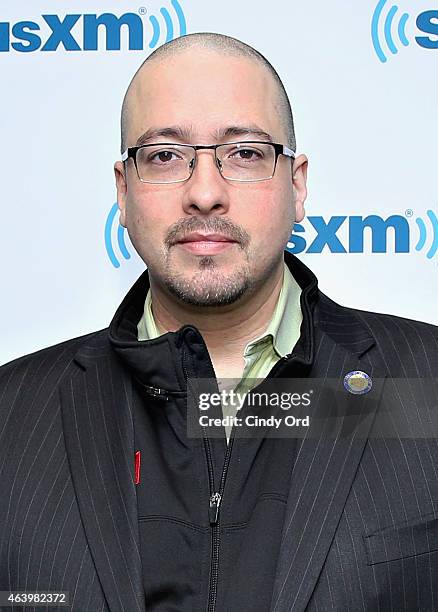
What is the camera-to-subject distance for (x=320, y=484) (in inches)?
53.0

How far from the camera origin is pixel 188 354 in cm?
145

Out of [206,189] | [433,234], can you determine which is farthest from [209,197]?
[433,234]

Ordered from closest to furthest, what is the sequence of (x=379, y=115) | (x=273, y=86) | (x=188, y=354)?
(x=188, y=354) < (x=273, y=86) < (x=379, y=115)

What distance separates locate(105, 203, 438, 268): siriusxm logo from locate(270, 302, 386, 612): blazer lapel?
1.44ft

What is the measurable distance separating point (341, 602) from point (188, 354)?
0.40 m

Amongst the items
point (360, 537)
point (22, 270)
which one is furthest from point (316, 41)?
point (360, 537)

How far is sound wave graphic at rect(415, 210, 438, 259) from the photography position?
1.85 meters

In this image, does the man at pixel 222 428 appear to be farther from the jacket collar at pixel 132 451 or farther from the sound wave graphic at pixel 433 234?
the sound wave graphic at pixel 433 234

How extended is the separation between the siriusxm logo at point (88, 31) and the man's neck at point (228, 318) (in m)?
0.58

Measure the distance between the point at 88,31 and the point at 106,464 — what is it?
907 millimetres

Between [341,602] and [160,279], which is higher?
[160,279]

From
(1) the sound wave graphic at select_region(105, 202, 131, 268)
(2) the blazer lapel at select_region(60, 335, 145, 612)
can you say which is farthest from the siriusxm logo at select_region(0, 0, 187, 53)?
(2) the blazer lapel at select_region(60, 335, 145, 612)

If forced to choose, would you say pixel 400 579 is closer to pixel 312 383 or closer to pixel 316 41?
pixel 312 383

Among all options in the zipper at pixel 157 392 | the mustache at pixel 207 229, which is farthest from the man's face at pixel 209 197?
the zipper at pixel 157 392
